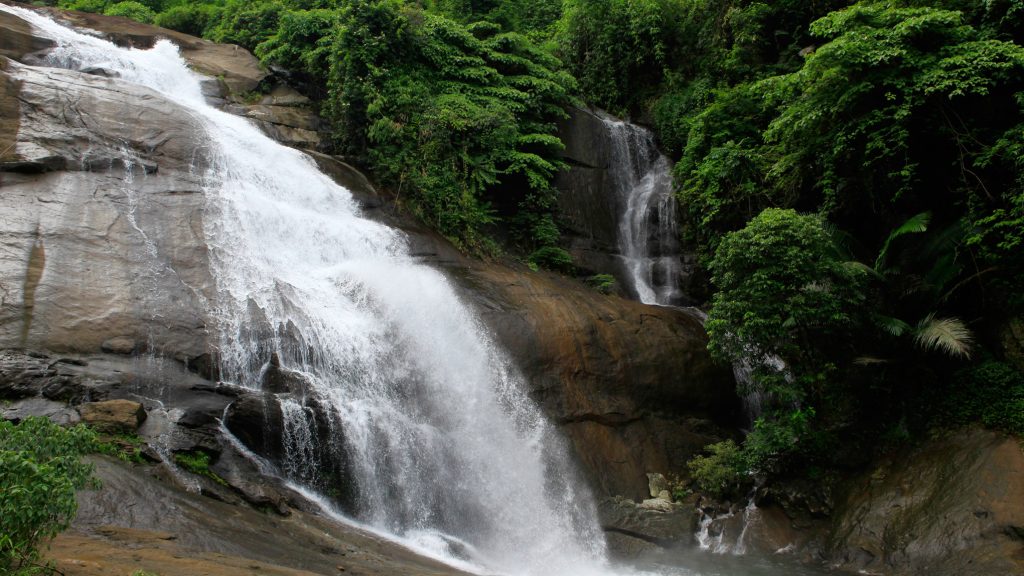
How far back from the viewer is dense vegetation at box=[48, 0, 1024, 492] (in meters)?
11.8

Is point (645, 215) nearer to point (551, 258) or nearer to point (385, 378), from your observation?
point (551, 258)

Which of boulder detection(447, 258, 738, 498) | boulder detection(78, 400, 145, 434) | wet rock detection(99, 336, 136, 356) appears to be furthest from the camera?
boulder detection(447, 258, 738, 498)

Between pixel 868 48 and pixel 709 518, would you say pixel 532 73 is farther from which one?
pixel 709 518

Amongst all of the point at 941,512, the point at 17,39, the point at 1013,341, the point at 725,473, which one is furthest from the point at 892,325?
the point at 17,39

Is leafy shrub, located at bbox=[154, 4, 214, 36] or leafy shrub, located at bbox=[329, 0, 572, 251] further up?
leafy shrub, located at bbox=[154, 4, 214, 36]

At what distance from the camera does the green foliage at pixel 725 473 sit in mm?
12586

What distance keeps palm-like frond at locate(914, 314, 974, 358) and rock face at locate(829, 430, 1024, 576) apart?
5.01 feet

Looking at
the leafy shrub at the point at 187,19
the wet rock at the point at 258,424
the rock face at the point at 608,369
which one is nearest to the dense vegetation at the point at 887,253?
the rock face at the point at 608,369

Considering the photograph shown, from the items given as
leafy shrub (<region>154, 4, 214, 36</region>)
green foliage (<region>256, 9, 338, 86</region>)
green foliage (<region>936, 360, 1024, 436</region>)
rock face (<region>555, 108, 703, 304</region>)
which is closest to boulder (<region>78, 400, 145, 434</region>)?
rock face (<region>555, 108, 703, 304</region>)

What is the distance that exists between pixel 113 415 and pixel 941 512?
1263cm

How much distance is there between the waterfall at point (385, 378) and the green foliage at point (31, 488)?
15.4 feet

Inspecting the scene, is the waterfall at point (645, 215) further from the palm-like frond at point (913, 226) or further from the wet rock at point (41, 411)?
the wet rock at point (41, 411)

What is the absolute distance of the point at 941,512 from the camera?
1059 cm

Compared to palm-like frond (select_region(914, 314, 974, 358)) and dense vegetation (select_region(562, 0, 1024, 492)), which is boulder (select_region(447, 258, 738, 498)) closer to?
dense vegetation (select_region(562, 0, 1024, 492))
